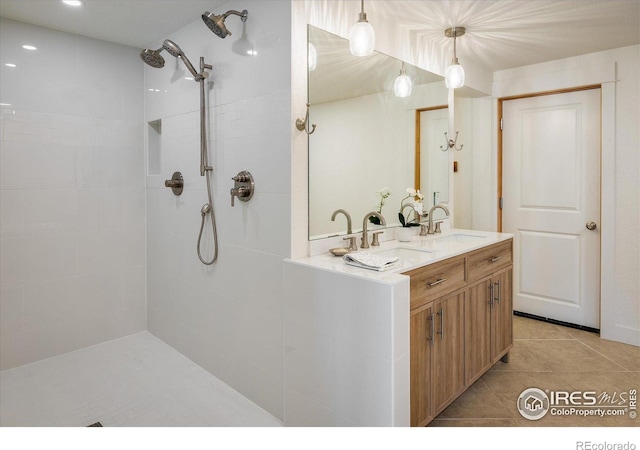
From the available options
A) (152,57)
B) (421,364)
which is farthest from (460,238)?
(152,57)

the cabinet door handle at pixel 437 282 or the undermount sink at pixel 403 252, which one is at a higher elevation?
the undermount sink at pixel 403 252

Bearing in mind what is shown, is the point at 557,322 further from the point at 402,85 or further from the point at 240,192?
the point at 240,192

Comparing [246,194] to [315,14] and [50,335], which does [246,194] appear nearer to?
[315,14]

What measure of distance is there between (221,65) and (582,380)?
297cm

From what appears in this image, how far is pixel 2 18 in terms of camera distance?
8.50 ft

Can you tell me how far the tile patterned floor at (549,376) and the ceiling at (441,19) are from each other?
2268 mm

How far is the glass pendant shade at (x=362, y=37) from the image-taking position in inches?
79.0

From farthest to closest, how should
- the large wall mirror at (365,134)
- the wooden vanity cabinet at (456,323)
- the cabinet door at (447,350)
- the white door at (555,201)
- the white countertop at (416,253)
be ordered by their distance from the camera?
the white door at (555,201) → the large wall mirror at (365,134) → the cabinet door at (447,350) → the wooden vanity cabinet at (456,323) → the white countertop at (416,253)

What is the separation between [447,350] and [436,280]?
0.38 meters

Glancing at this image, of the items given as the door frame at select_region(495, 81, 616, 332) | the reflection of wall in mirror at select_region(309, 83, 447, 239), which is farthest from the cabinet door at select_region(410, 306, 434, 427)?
the door frame at select_region(495, 81, 616, 332)

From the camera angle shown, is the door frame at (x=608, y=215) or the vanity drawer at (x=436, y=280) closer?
the vanity drawer at (x=436, y=280)

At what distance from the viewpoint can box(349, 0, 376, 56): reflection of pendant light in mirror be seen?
6.58 ft

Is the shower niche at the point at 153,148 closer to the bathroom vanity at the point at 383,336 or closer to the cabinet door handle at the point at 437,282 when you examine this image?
the bathroom vanity at the point at 383,336

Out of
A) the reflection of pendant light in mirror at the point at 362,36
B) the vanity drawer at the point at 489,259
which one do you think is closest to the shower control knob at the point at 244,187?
the reflection of pendant light in mirror at the point at 362,36
